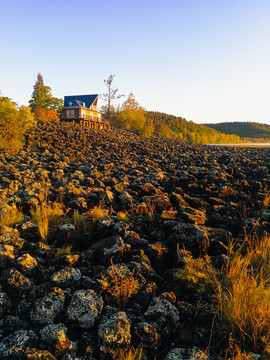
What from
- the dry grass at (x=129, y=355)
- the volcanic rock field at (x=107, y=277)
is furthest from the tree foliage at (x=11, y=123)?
the dry grass at (x=129, y=355)

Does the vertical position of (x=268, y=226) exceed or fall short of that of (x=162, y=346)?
it exceeds it

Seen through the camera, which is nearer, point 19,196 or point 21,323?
point 21,323

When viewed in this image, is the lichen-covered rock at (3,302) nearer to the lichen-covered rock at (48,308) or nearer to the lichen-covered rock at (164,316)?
the lichen-covered rock at (48,308)

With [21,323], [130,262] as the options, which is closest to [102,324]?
[21,323]

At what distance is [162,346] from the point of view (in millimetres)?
2021

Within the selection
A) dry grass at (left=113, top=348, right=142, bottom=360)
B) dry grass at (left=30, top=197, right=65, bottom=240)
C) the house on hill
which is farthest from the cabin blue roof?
dry grass at (left=113, top=348, right=142, bottom=360)

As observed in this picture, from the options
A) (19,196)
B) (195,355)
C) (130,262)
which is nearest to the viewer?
(195,355)

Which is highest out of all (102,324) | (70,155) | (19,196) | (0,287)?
(70,155)

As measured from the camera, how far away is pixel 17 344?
177 centimetres

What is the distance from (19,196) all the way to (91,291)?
393cm

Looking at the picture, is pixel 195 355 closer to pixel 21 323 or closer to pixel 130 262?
pixel 130 262

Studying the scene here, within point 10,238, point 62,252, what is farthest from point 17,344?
point 10,238

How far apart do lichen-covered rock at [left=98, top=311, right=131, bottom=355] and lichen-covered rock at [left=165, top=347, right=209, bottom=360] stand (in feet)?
1.30

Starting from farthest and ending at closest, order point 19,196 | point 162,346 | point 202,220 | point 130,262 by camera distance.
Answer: point 19,196 < point 202,220 < point 130,262 < point 162,346
